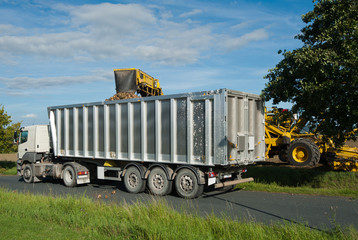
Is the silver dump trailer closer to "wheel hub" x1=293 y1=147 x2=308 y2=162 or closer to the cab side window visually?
the cab side window

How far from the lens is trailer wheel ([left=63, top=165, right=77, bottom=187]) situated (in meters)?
14.8

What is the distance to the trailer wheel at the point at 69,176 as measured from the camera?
582 inches

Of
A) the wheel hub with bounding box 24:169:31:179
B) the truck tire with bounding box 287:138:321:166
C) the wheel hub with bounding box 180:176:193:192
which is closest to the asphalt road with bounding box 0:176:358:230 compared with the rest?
the wheel hub with bounding box 180:176:193:192

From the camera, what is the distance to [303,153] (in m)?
17.2


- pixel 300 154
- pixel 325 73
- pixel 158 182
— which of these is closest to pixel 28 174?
pixel 158 182

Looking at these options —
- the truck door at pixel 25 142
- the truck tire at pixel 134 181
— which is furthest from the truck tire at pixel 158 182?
the truck door at pixel 25 142

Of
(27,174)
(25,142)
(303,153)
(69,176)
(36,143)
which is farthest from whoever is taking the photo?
(303,153)

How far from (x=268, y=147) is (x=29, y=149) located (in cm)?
1148

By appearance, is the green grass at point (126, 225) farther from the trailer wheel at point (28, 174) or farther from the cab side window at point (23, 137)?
the cab side window at point (23, 137)

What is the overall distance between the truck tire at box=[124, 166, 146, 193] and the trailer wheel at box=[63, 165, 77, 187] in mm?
3000

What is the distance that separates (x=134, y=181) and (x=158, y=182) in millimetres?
1123

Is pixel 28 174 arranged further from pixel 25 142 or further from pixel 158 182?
pixel 158 182

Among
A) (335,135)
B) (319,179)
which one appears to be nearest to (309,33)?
(335,135)

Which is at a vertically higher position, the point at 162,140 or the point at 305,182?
the point at 162,140
